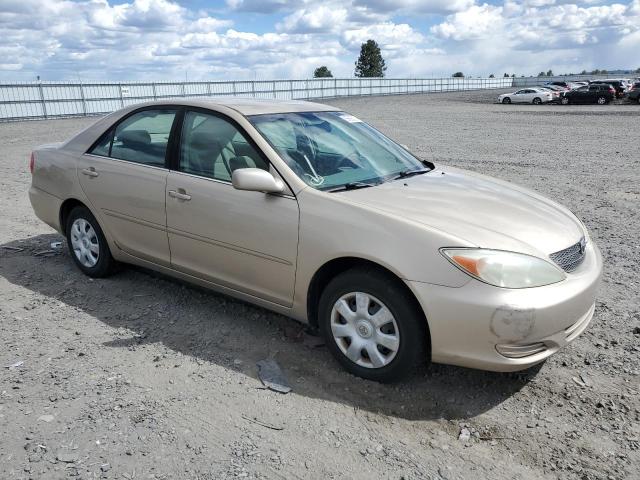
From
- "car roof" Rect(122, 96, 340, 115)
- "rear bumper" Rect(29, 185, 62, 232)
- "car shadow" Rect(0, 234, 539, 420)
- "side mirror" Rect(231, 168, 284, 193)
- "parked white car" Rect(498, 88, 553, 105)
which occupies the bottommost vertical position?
"parked white car" Rect(498, 88, 553, 105)

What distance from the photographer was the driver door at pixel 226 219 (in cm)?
375

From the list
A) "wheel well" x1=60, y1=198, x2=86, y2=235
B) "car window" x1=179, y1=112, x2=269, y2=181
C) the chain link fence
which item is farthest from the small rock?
the chain link fence

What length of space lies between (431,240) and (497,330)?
59 centimetres

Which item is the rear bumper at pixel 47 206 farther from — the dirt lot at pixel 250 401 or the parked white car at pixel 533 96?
the parked white car at pixel 533 96

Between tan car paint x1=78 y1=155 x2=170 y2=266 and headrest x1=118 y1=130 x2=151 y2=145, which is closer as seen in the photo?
tan car paint x1=78 y1=155 x2=170 y2=266

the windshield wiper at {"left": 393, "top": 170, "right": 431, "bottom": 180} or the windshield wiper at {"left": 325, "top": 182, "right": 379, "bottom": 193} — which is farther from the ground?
the windshield wiper at {"left": 325, "top": 182, "right": 379, "bottom": 193}

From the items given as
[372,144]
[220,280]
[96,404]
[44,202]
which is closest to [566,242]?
[372,144]

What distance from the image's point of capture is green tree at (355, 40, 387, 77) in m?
106

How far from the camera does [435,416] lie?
3223 mm

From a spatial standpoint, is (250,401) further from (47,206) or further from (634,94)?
(634,94)

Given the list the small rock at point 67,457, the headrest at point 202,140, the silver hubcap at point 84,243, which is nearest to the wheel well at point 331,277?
the headrest at point 202,140

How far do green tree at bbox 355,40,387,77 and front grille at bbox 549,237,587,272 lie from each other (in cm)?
10681

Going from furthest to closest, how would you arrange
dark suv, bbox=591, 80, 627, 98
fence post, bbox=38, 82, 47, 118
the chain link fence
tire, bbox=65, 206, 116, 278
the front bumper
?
dark suv, bbox=591, 80, 627, 98, fence post, bbox=38, 82, 47, 118, the chain link fence, tire, bbox=65, 206, 116, 278, the front bumper

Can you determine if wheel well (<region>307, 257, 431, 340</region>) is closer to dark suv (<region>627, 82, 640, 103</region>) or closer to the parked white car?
dark suv (<region>627, 82, 640, 103</region>)
